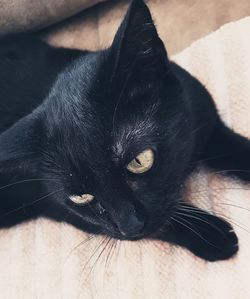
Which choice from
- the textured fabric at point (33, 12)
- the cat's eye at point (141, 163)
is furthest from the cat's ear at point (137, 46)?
the textured fabric at point (33, 12)

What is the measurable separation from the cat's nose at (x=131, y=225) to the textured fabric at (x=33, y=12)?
28.8 inches

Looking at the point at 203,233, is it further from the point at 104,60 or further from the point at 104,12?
the point at 104,12

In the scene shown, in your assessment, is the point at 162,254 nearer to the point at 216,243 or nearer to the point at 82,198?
the point at 216,243

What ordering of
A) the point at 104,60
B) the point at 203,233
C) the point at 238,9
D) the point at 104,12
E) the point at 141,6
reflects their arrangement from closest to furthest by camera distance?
the point at 141,6
the point at 104,60
the point at 203,233
the point at 238,9
the point at 104,12

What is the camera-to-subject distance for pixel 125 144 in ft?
2.73

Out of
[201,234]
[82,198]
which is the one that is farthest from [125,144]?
[201,234]

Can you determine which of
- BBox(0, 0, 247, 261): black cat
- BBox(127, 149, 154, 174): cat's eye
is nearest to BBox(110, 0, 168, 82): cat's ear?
BBox(0, 0, 247, 261): black cat

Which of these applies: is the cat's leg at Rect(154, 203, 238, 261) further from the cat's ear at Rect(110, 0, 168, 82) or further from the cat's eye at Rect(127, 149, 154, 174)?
the cat's ear at Rect(110, 0, 168, 82)

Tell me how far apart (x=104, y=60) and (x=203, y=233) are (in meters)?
0.42

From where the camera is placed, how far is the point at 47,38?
1402 millimetres

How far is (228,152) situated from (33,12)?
66cm

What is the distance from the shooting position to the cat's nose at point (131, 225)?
82cm

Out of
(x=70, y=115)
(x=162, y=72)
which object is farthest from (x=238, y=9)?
(x=70, y=115)

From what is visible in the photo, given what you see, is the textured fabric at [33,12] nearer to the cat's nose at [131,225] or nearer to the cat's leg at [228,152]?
the cat's leg at [228,152]
